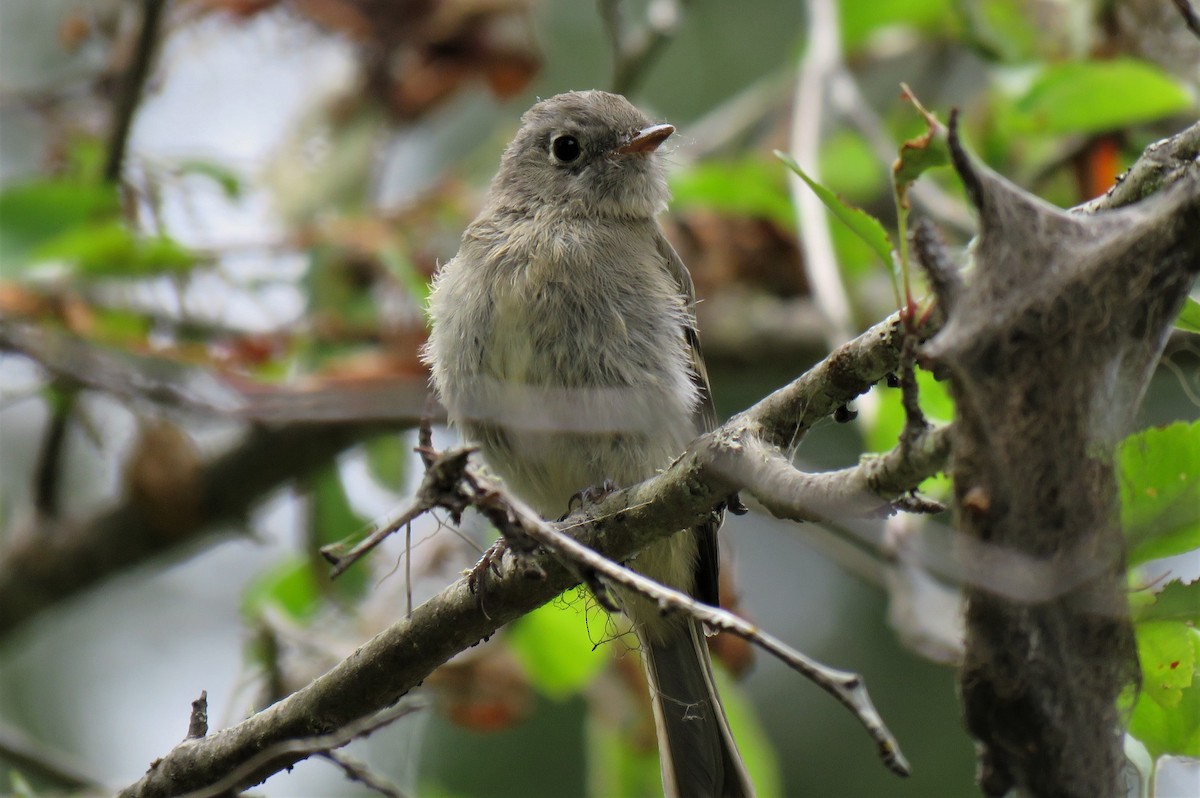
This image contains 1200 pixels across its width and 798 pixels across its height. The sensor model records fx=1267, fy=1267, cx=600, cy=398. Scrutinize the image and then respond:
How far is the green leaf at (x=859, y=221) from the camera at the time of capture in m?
2.14

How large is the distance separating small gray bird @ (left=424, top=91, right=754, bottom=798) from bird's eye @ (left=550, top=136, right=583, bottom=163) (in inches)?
7.0

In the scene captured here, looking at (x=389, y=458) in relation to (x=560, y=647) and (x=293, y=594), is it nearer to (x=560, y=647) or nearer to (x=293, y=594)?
(x=293, y=594)

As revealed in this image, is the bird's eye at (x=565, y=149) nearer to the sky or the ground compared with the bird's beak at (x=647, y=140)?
nearer to the sky

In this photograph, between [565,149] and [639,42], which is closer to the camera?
[565,149]

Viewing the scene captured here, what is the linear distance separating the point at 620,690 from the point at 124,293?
2516mm

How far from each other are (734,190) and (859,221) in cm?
293

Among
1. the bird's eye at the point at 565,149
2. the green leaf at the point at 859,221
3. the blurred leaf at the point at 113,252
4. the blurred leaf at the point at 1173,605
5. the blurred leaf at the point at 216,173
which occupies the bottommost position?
the blurred leaf at the point at 1173,605

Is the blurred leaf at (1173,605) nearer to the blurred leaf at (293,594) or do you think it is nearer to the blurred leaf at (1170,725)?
the blurred leaf at (1170,725)

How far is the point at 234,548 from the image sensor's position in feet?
28.2

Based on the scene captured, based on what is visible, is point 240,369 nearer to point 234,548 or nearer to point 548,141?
point 548,141

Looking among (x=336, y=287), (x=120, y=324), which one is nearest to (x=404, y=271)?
(x=336, y=287)

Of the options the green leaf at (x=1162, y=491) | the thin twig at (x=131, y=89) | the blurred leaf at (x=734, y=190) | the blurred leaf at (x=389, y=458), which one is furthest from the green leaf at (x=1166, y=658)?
the thin twig at (x=131, y=89)

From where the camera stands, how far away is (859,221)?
2.18 metres

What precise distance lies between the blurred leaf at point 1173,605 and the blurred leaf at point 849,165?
4.00 meters
